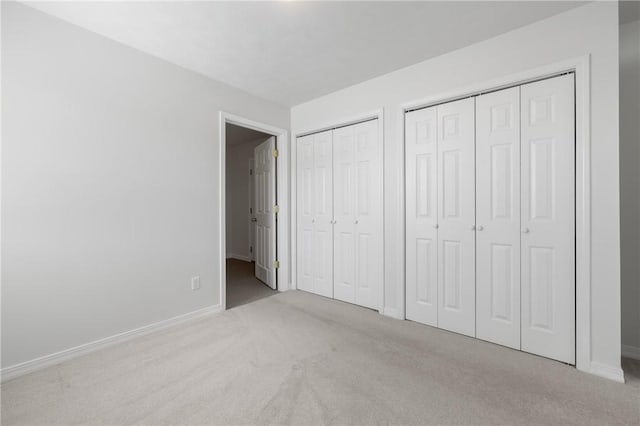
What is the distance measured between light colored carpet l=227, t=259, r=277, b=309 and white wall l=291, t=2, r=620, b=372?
5.99 feet

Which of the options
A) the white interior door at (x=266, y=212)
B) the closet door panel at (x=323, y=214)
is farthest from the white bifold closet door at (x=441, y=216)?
the white interior door at (x=266, y=212)

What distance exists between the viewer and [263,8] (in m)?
1.91

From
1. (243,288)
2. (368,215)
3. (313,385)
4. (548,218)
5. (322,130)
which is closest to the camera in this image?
(313,385)

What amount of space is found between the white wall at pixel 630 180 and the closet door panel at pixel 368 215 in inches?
75.3

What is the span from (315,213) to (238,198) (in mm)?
3600

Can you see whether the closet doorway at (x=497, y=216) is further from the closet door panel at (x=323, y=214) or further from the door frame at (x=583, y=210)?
the closet door panel at (x=323, y=214)

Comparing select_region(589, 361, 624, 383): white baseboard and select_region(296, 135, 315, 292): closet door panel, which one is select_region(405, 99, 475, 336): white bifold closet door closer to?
select_region(589, 361, 624, 383): white baseboard

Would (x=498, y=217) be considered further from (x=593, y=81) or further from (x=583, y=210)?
(x=593, y=81)

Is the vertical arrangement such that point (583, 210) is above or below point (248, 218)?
above

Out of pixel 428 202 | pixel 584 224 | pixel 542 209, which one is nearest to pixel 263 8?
pixel 428 202

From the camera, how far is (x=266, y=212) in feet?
13.2

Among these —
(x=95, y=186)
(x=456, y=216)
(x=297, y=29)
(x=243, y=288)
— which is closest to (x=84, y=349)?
(x=95, y=186)

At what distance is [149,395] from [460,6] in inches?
128

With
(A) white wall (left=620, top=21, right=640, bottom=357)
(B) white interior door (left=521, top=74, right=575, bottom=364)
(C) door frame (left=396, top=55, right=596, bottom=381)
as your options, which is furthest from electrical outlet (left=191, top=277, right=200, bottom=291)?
(A) white wall (left=620, top=21, right=640, bottom=357)
